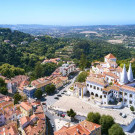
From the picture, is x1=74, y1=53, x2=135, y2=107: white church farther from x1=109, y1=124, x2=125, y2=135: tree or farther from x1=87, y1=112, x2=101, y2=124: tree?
x1=109, y1=124, x2=125, y2=135: tree

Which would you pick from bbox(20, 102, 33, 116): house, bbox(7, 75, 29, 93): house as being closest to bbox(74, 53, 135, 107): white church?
bbox(20, 102, 33, 116): house

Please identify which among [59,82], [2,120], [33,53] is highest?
[33,53]

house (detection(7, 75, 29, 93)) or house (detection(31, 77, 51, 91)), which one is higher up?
house (detection(31, 77, 51, 91))

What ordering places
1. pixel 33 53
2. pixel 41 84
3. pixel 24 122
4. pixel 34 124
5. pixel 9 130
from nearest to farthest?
pixel 9 130, pixel 24 122, pixel 34 124, pixel 41 84, pixel 33 53

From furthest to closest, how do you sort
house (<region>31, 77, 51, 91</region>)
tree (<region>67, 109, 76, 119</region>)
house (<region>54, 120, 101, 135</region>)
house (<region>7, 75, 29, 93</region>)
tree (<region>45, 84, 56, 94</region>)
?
house (<region>7, 75, 29, 93</region>) < house (<region>31, 77, 51, 91</region>) < tree (<region>45, 84, 56, 94</region>) < tree (<region>67, 109, 76, 119</region>) < house (<region>54, 120, 101, 135</region>)

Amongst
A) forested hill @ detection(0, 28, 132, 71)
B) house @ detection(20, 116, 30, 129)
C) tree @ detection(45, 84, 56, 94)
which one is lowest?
house @ detection(20, 116, 30, 129)

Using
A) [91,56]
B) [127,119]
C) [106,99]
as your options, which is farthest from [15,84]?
[91,56]

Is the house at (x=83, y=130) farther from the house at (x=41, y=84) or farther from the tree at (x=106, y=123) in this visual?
the house at (x=41, y=84)

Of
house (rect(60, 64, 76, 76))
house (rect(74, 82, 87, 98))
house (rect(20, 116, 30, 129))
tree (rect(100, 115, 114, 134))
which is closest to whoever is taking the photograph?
house (rect(20, 116, 30, 129))

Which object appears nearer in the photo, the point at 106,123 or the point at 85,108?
the point at 106,123

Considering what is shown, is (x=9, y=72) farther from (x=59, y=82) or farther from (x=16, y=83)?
(x=59, y=82)

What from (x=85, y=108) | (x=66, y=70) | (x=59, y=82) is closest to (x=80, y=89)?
(x=85, y=108)
